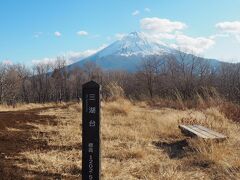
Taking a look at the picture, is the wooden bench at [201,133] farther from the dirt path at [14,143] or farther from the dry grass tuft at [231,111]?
the dry grass tuft at [231,111]

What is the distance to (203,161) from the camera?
601cm

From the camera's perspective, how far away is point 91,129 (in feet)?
12.4

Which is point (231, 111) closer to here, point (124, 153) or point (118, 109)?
point (118, 109)

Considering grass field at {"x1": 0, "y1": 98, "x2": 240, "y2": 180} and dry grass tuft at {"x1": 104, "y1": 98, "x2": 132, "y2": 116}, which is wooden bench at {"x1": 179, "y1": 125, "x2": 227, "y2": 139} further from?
dry grass tuft at {"x1": 104, "y1": 98, "x2": 132, "y2": 116}

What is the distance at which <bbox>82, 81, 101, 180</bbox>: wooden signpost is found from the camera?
12.4ft

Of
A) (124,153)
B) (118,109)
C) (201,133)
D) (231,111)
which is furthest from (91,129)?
(118,109)

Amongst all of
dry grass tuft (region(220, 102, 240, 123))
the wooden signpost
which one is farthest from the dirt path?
dry grass tuft (region(220, 102, 240, 123))

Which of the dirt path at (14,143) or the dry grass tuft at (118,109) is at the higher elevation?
the dry grass tuft at (118,109)

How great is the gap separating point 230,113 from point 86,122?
8749 millimetres

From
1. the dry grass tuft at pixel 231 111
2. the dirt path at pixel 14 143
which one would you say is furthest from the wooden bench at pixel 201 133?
the dry grass tuft at pixel 231 111

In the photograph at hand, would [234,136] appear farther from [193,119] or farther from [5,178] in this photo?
[5,178]

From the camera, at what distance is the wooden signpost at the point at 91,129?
3766 millimetres

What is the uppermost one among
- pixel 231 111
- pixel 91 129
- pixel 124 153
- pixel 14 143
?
pixel 91 129

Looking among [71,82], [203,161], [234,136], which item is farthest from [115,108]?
[71,82]
